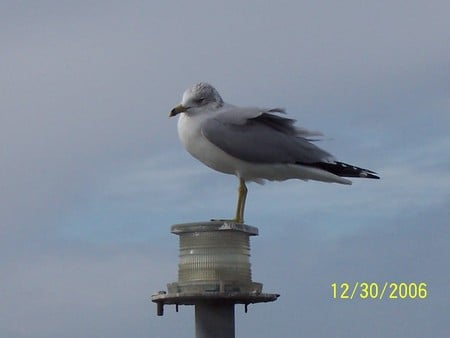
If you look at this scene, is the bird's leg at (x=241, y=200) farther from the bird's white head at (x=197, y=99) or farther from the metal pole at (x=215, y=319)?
the metal pole at (x=215, y=319)

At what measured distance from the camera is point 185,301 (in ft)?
25.0

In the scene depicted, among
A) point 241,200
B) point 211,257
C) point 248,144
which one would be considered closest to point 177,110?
point 248,144

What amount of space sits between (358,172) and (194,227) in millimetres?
2439

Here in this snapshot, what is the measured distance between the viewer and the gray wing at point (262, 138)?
8898 mm

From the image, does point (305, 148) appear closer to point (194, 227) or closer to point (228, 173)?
point (228, 173)

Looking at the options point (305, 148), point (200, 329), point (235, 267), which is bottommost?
point (200, 329)

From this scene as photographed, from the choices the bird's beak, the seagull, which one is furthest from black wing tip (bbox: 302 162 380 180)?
the bird's beak

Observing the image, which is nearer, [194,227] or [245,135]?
[194,227]

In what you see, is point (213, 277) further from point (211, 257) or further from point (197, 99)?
point (197, 99)

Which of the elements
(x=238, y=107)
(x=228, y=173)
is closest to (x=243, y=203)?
(x=228, y=173)

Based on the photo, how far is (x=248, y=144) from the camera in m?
8.97

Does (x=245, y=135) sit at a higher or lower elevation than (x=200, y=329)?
higher

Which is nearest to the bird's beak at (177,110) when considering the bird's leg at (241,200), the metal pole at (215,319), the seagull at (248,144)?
the seagull at (248,144)

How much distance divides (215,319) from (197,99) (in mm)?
2428
